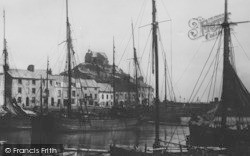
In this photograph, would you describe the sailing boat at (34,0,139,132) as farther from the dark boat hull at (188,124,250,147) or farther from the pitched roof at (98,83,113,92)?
the pitched roof at (98,83,113,92)

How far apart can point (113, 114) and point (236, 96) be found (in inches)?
1148

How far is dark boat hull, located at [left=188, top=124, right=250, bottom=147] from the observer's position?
1090 inches

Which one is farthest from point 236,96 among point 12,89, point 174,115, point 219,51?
point 12,89

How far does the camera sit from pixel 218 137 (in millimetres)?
29016

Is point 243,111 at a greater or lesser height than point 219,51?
lesser

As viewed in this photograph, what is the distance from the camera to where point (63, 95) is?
306 feet

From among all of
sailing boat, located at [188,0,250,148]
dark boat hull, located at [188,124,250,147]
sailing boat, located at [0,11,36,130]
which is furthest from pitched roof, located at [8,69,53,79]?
sailing boat, located at [188,0,250,148]

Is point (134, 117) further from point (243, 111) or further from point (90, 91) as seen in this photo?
point (90, 91)

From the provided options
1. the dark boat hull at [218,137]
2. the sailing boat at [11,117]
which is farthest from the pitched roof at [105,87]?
the dark boat hull at [218,137]

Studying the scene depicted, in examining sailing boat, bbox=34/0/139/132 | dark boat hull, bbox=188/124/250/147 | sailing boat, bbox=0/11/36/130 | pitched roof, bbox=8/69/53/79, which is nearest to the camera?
dark boat hull, bbox=188/124/250/147

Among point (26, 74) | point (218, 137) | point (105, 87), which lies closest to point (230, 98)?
point (218, 137)

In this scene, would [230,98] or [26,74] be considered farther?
[26,74]

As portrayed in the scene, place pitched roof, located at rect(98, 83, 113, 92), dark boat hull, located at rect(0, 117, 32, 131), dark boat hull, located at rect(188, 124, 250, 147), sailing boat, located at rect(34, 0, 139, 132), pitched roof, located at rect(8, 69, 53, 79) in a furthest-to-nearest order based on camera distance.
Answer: pitched roof, located at rect(98, 83, 113, 92) → pitched roof, located at rect(8, 69, 53, 79) → dark boat hull, located at rect(0, 117, 32, 131) → sailing boat, located at rect(34, 0, 139, 132) → dark boat hull, located at rect(188, 124, 250, 147)

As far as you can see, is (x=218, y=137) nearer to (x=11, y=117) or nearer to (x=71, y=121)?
(x=71, y=121)
